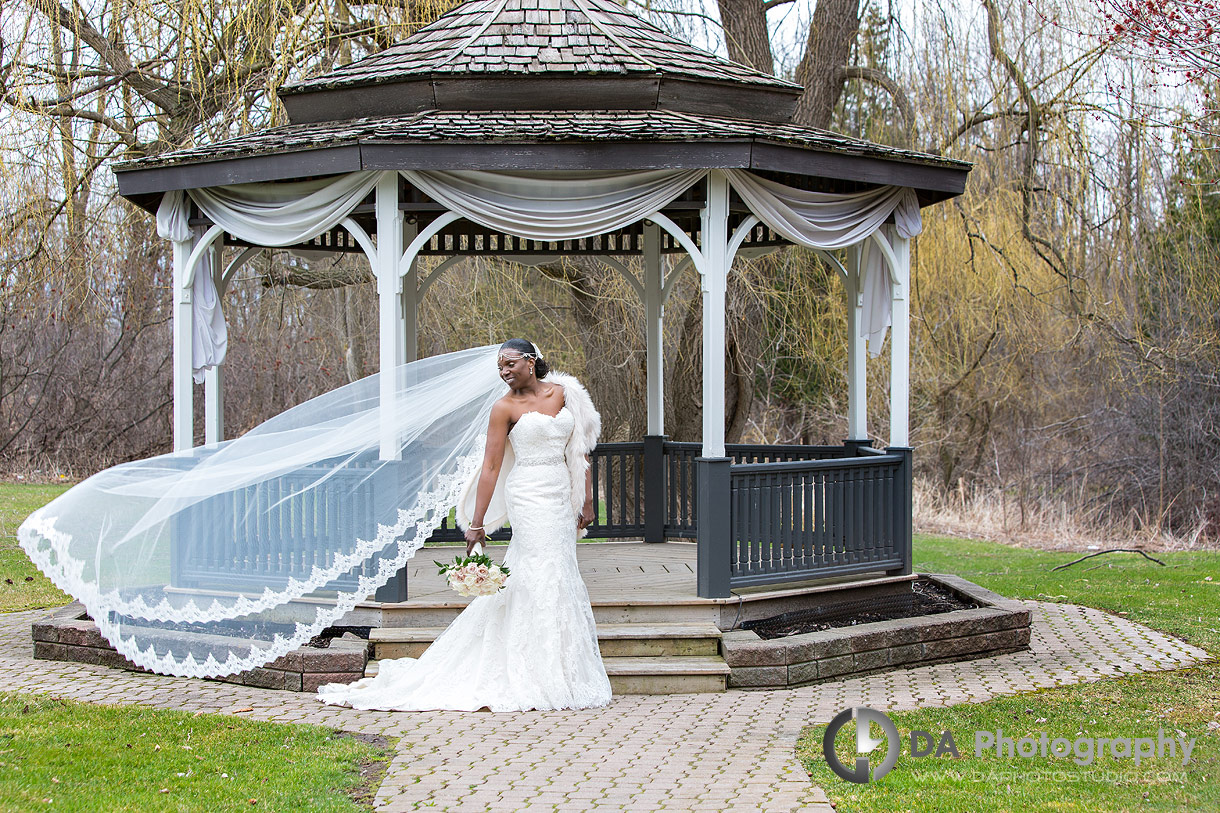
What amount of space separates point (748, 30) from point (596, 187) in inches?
A: 325

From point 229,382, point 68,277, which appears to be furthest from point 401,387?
point 229,382

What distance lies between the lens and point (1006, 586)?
12.4 m

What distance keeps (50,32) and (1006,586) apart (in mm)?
11701

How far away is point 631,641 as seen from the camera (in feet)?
25.6

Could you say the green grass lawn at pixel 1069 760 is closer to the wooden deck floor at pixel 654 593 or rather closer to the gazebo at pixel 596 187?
the wooden deck floor at pixel 654 593

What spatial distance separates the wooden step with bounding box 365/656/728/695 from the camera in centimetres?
746

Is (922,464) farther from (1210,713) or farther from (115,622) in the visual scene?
(115,622)

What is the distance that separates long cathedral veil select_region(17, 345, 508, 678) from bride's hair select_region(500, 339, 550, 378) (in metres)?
0.35

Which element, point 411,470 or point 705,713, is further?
point 411,470

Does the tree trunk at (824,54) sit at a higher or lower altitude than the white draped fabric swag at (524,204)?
higher

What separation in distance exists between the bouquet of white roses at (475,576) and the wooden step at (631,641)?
1.06m

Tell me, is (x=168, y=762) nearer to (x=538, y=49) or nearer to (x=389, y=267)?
(x=389, y=267)

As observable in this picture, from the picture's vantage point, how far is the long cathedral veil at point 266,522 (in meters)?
6.95

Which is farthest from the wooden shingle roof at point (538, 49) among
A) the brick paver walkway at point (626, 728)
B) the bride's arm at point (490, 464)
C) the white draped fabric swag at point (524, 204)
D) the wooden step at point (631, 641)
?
the brick paver walkway at point (626, 728)
